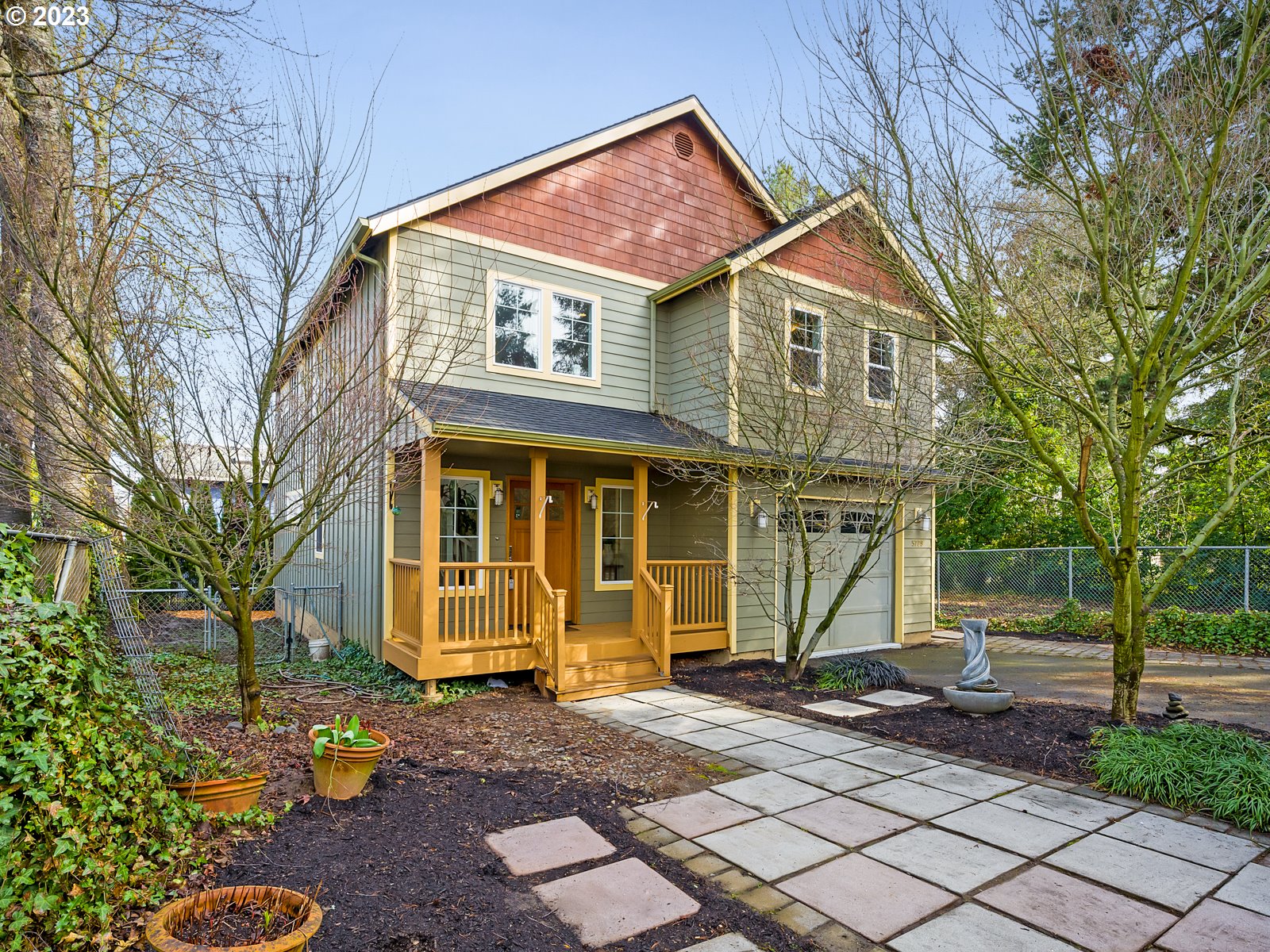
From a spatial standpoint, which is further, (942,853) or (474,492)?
(474,492)

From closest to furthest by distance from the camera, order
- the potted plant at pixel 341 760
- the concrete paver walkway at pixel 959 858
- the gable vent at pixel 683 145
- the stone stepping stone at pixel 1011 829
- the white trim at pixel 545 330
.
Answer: the concrete paver walkway at pixel 959 858 < the stone stepping stone at pixel 1011 829 < the potted plant at pixel 341 760 < the white trim at pixel 545 330 < the gable vent at pixel 683 145

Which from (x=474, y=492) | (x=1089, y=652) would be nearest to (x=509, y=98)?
(x=474, y=492)

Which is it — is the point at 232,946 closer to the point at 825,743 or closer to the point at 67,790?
the point at 67,790

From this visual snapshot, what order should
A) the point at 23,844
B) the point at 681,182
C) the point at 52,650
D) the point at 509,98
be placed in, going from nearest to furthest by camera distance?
the point at 23,844 < the point at 52,650 < the point at 509,98 < the point at 681,182

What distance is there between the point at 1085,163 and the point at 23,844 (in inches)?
277

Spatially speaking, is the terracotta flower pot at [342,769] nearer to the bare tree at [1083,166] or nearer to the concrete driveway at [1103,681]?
the bare tree at [1083,166]

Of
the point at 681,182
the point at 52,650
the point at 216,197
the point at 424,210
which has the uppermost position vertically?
the point at 681,182

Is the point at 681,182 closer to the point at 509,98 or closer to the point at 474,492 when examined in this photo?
the point at 509,98

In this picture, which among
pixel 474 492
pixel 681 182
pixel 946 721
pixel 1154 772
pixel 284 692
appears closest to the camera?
pixel 1154 772

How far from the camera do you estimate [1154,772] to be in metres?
4.51

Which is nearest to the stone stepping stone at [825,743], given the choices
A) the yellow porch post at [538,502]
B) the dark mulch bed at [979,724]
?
the dark mulch bed at [979,724]

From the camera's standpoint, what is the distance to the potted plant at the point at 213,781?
11.8 feet

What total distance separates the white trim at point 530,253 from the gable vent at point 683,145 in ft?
6.72

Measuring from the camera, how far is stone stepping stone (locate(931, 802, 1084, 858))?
12.3 feet
